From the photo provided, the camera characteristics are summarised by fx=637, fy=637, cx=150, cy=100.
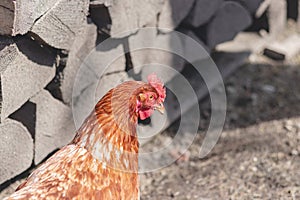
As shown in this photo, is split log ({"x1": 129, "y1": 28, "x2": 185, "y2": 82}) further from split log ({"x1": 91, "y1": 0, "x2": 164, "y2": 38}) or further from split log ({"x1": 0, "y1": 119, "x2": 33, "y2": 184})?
split log ({"x1": 0, "y1": 119, "x2": 33, "y2": 184})

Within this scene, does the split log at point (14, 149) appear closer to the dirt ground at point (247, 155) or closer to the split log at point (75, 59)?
the split log at point (75, 59)

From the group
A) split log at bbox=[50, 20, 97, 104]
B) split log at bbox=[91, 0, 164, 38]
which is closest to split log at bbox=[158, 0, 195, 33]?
split log at bbox=[91, 0, 164, 38]

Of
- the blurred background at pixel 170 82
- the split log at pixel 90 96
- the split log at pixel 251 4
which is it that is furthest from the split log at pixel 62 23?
the split log at pixel 251 4

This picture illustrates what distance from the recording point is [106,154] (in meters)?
2.61

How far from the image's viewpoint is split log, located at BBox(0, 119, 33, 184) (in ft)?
9.93

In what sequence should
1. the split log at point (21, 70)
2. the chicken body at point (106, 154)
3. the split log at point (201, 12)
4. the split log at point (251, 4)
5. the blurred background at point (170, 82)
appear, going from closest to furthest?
1. the chicken body at point (106, 154)
2. the split log at point (21, 70)
3. the blurred background at point (170, 82)
4. the split log at point (201, 12)
5. the split log at point (251, 4)

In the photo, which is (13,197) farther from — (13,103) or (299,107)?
(299,107)

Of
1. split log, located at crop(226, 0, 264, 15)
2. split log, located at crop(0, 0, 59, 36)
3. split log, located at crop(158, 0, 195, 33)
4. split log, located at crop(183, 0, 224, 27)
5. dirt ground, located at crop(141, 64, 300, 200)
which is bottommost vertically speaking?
dirt ground, located at crop(141, 64, 300, 200)

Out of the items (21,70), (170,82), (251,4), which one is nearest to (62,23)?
(21,70)

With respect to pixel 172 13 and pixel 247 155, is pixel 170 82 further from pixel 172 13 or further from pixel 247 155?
pixel 247 155

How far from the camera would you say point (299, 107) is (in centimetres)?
448

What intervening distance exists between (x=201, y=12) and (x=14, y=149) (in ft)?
5.37

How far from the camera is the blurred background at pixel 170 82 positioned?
2898 mm

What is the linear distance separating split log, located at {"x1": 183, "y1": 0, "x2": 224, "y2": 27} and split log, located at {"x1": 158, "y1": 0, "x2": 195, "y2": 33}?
0.25 feet
